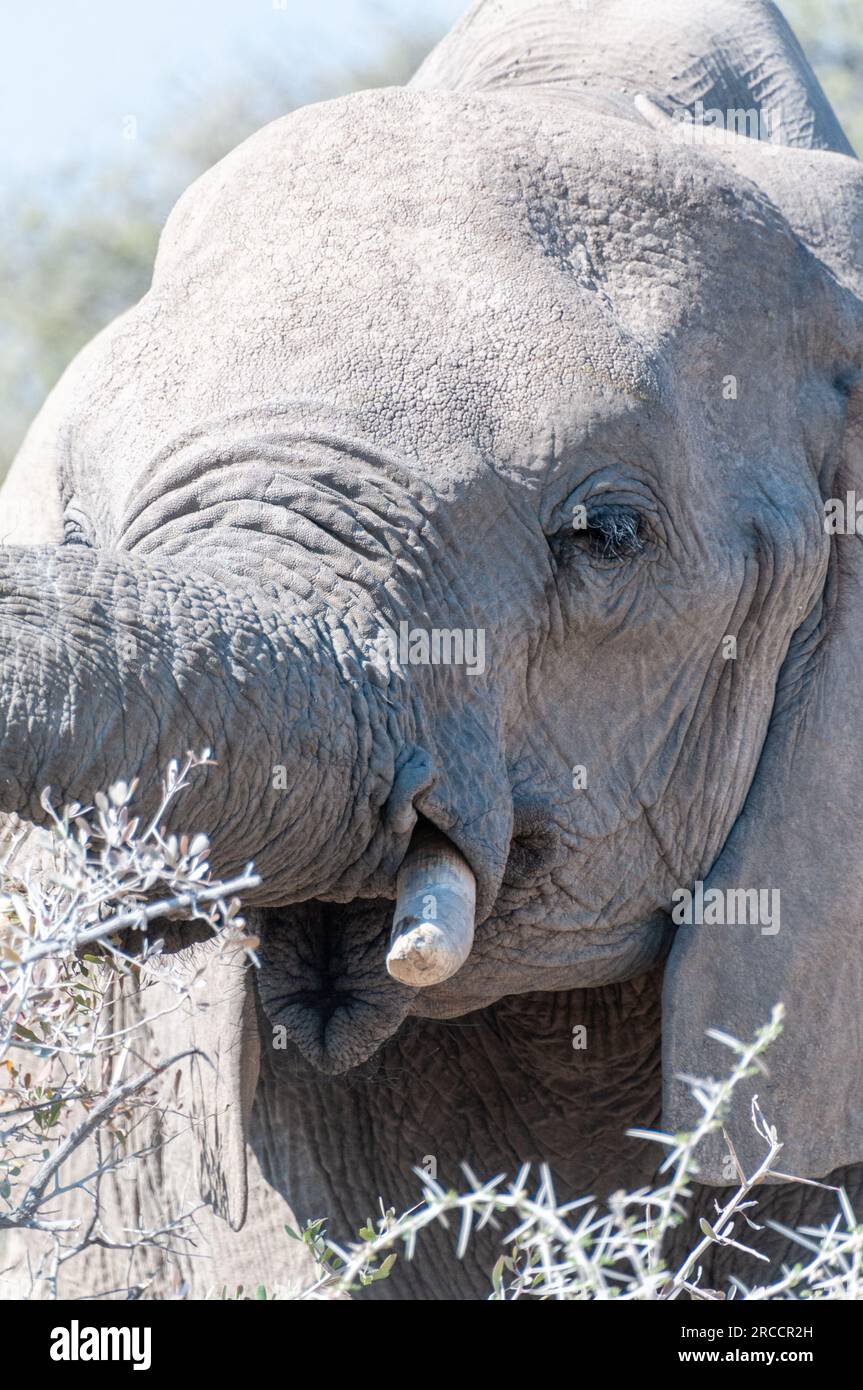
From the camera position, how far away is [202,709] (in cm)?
253

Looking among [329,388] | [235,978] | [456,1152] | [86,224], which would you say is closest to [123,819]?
[329,388]

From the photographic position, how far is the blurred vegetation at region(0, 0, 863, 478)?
9953 millimetres

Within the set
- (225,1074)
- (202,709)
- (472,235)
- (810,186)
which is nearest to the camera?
(202,709)

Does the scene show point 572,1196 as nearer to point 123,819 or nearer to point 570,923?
point 570,923

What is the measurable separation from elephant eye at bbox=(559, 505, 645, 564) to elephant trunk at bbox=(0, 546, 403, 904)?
0.47 meters

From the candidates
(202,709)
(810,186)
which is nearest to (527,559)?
(202,709)

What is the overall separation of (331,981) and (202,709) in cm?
71

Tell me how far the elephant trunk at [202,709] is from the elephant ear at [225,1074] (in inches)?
22.1

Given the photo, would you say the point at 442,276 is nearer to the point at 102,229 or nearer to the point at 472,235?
the point at 472,235

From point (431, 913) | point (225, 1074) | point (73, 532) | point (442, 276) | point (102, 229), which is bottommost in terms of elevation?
point (225, 1074)

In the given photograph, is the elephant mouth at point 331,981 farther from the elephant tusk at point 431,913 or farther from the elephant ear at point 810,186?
the elephant ear at point 810,186

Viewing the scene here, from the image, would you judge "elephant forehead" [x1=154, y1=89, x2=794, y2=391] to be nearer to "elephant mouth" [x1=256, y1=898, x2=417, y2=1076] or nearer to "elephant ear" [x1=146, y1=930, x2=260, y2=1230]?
"elephant mouth" [x1=256, y1=898, x2=417, y2=1076]

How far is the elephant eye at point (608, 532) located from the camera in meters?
3.13

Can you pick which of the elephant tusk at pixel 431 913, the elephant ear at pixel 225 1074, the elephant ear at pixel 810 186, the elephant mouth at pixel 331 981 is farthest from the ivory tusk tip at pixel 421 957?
the elephant ear at pixel 810 186
